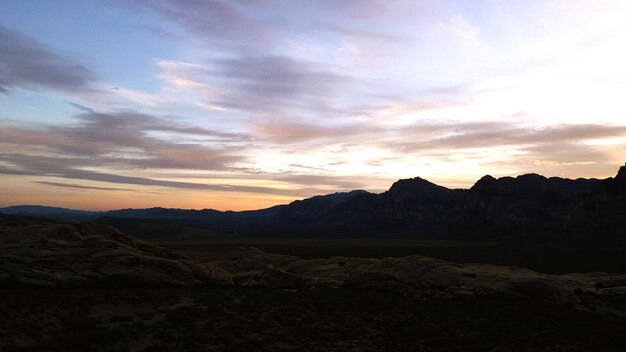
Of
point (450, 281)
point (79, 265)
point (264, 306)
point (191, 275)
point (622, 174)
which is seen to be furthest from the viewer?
point (622, 174)

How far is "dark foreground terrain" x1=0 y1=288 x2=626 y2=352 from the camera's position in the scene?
939 inches

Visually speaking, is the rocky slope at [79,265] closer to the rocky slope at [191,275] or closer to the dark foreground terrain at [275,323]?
the rocky slope at [191,275]

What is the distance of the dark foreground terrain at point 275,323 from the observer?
2386cm

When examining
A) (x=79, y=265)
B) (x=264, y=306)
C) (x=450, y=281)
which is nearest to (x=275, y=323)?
(x=264, y=306)

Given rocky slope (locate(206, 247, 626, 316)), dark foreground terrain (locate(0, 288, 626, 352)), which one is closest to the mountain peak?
rocky slope (locate(206, 247, 626, 316))

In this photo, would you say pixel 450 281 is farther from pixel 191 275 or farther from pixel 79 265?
pixel 79 265

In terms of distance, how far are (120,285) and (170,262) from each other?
7.10 m

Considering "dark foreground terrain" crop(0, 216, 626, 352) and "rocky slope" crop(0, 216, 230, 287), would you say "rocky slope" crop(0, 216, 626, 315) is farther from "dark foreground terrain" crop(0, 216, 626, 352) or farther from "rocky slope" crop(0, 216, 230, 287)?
"dark foreground terrain" crop(0, 216, 626, 352)

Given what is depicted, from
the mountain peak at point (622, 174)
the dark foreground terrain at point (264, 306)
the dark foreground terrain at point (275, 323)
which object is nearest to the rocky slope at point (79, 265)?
the dark foreground terrain at point (264, 306)

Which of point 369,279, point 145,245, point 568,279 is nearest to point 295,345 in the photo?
point 369,279

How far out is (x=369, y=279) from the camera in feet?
164

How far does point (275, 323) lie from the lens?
96.8 ft

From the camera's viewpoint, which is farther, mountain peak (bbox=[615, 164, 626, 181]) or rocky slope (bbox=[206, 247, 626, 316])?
mountain peak (bbox=[615, 164, 626, 181])

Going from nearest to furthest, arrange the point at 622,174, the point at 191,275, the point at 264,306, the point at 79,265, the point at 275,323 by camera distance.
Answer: the point at 275,323 < the point at 264,306 < the point at 79,265 < the point at 191,275 < the point at 622,174
